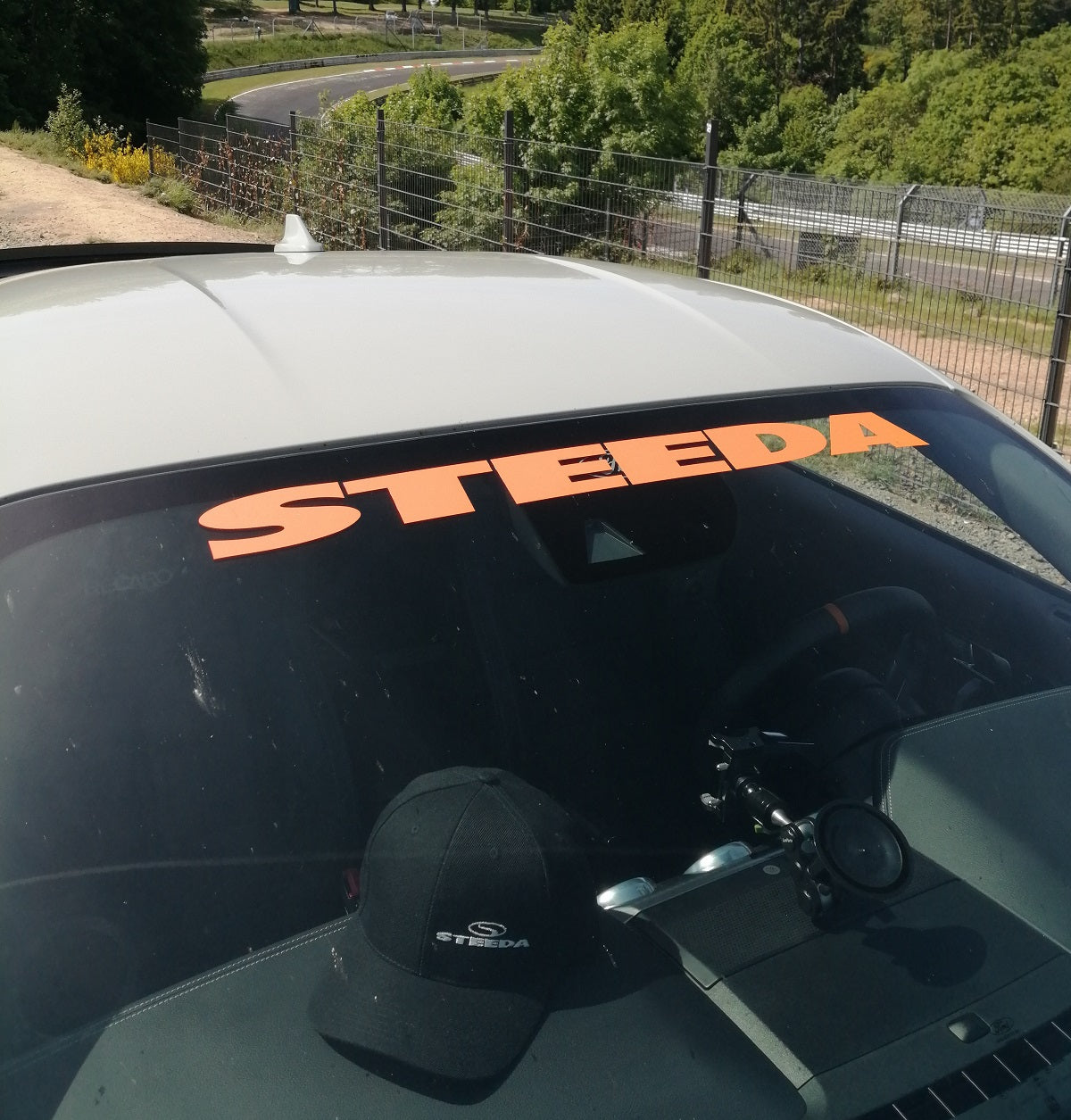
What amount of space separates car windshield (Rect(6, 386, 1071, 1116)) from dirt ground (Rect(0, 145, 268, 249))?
13460 millimetres

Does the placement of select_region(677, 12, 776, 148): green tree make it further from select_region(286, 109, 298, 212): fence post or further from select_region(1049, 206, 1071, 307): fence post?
select_region(1049, 206, 1071, 307): fence post

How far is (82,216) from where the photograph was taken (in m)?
17.5

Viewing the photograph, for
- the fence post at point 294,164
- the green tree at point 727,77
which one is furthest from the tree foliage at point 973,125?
the fence post at point 294,164

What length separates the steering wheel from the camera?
1783 millimetres

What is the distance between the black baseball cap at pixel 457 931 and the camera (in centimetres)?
120

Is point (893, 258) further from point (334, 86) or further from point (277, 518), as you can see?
point (334, 86)

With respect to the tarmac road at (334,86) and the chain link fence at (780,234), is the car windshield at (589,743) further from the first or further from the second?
the tarmac road at (334,86)

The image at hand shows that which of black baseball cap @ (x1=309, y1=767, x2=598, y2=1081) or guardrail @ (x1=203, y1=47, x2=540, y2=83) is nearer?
black baseball cap @ (x1=309, y1=767, x2=598, y2=1081)

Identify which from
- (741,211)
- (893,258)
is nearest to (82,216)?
(741,211)

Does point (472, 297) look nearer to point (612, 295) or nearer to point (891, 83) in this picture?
point (612, 295)

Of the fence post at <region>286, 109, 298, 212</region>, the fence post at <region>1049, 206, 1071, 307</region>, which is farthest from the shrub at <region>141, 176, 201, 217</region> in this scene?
the fence post at <region>1049, 206, 1071, 307</region>

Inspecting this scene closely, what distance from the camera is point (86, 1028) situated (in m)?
1.21

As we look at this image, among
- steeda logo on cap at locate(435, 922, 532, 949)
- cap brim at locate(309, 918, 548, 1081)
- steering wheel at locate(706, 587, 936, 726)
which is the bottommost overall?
cap brim at locate(309, 918, 548, 1081)

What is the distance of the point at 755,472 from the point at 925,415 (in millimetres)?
277
